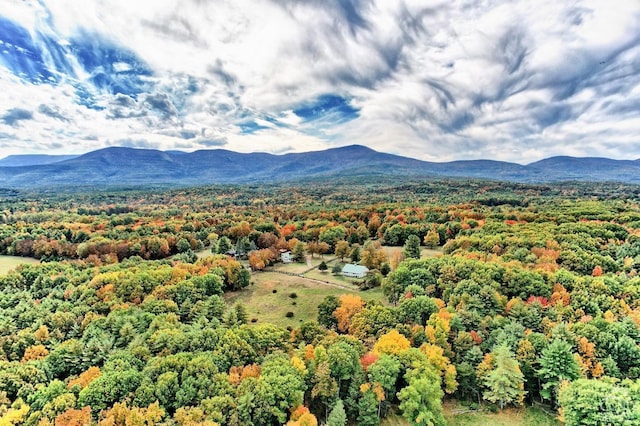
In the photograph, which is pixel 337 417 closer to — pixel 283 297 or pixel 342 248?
pixel 283 297

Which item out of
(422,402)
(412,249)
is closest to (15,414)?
(422,402)

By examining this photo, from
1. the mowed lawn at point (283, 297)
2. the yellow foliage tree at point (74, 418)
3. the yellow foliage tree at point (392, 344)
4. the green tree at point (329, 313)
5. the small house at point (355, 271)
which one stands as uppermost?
the yellow foliage tree at point (392, 344)

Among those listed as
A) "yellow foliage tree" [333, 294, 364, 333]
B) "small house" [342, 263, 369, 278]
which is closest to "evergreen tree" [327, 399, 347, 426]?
"yellow foliage tree" [333, 294, 364, 333]

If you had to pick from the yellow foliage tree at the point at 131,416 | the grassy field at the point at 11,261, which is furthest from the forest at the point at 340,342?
the grassy field at the point at 11,261

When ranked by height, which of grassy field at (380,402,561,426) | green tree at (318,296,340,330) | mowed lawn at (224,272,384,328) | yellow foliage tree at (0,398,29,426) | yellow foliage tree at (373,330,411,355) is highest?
yellow foliage tree at (373,330,411,355)

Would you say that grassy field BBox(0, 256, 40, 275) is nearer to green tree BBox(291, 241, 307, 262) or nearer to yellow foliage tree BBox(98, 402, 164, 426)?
green tree BBox(291, 241, 307, 262)

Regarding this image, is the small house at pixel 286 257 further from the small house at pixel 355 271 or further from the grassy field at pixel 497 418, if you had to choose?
the grassy field at pixel 497 418
